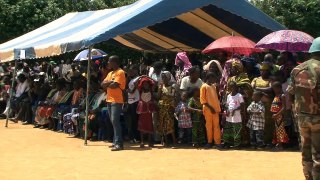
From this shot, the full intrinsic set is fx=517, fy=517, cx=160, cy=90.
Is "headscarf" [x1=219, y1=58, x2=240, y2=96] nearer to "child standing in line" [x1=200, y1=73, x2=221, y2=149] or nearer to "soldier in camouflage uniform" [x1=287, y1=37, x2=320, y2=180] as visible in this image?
"child standing in line" [x1=200, y1=73, x2=221, y2=149]

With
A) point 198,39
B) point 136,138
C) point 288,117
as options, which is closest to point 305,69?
point 288,117

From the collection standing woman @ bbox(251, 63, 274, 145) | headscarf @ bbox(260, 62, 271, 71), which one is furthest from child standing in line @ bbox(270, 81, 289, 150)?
headscarf @ bbox(260, 62, 271, 71)

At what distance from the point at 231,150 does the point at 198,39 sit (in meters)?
6.40

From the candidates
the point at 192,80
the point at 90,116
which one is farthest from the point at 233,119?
the point at 90,116

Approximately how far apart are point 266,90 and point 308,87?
3689mm

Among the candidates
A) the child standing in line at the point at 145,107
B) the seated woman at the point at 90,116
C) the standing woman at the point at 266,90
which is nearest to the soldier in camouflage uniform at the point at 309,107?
the standing woman at the point at 266,90

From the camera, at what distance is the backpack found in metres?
5.52

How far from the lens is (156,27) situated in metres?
14.7

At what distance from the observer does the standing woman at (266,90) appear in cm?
927

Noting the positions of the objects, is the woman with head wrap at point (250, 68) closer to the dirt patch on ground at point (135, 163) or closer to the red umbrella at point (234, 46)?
the red umbrella at point (234, 46)

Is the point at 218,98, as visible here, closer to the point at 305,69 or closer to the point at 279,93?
the point at 279,93

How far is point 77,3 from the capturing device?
84.4 ft

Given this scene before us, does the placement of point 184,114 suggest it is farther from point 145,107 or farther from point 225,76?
point 225,76

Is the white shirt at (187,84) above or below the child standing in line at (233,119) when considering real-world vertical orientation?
above
